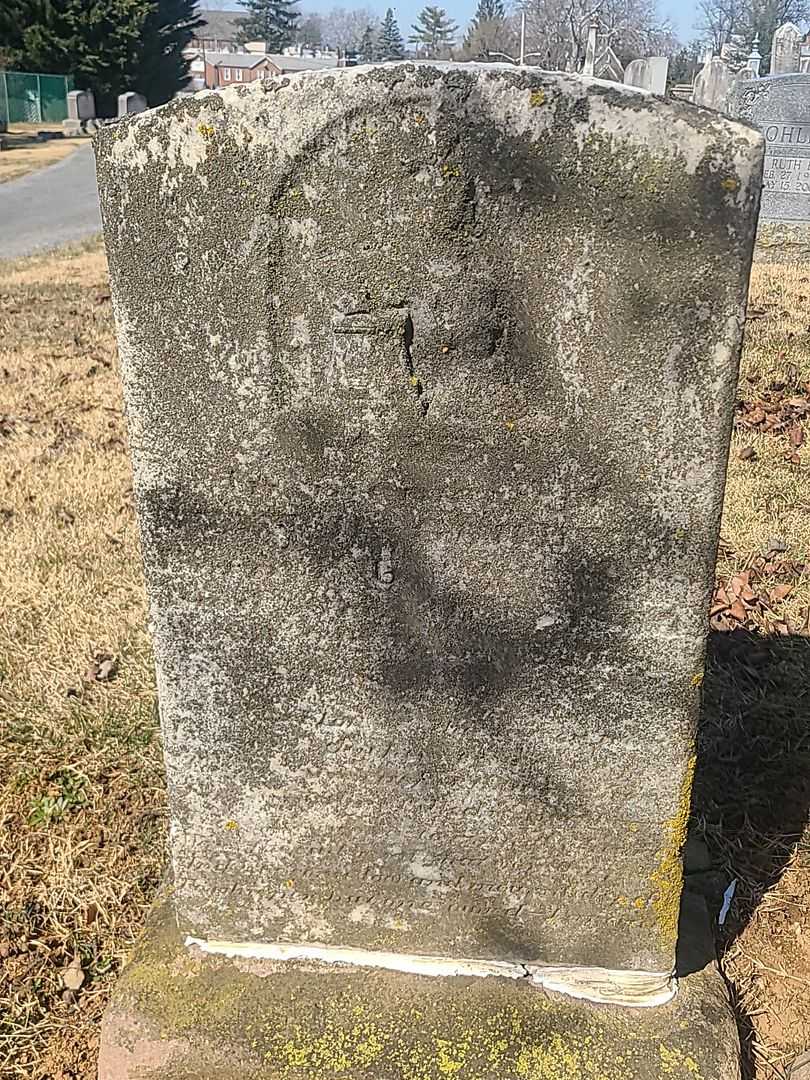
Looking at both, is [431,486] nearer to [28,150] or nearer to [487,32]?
[28,150]

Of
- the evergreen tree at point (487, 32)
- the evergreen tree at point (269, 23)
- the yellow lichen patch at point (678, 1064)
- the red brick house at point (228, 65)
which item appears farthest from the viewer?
the evergreen tree at point (269, 23)

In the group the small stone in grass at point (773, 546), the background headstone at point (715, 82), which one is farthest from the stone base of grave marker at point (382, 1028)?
the background headstone at point (715, 82)

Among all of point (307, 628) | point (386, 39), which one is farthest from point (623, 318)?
point (386, 39)

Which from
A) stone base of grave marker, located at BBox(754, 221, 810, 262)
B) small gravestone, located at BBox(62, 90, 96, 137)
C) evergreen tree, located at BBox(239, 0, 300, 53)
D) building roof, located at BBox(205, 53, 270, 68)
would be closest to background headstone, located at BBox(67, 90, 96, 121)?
small gravestone, located at BBox(62, 90, 96, 137)

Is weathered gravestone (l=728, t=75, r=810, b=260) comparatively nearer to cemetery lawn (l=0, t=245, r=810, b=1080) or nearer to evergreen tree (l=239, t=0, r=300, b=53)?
cemetery lawn (l=0, t=245, r=810, b=1080)

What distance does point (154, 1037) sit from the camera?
1687mm

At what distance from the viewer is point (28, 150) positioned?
84.8 feet

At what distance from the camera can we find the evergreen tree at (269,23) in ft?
254

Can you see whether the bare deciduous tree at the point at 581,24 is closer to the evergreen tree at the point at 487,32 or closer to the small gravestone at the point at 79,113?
the evergreen tree at the point at 487,32

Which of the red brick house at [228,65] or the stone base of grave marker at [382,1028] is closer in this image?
the stone base of grave marker at [382,1028]

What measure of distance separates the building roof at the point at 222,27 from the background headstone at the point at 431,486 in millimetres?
87002

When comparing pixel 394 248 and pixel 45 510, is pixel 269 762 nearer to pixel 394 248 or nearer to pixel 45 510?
pixel 394 248

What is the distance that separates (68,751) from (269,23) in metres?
88.9

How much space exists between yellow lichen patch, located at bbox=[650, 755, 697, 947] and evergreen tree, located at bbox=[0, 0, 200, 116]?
3125 centimetres
